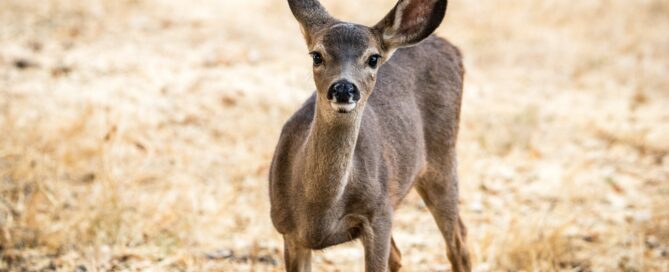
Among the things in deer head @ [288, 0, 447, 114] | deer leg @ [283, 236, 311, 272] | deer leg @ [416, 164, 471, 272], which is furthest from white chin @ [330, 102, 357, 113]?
deer leg @ [416, 164, 471, 272]

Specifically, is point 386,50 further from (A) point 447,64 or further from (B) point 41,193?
(B) point 41,193

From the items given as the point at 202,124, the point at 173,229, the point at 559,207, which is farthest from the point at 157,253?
the point at 559,207

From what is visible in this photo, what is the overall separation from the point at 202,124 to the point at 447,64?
3.35 m

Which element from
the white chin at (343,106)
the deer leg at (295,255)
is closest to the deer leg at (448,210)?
the deer leg at (295,255)

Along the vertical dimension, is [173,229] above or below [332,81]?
below

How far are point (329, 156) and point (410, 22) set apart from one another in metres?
0.85

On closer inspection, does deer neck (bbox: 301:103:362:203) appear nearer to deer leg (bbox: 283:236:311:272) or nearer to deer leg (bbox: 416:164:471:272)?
deer leg (bbox: 283:236:311:272)

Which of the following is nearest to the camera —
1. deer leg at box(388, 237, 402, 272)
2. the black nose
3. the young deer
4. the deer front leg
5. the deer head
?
the black nose

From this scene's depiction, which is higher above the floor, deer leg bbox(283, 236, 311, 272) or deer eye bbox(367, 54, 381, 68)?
deer eye bbox(367, 54, 381, 68)

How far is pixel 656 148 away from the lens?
30.0ft

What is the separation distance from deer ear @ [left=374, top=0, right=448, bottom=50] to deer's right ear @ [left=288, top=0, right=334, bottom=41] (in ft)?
0.97

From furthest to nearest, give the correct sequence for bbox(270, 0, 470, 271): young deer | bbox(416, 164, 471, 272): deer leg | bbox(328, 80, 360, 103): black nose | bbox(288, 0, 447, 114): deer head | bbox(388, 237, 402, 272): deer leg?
bbox(416, 164, 471, 272): deer leg < bbox(388, 237, 402, 272): deer leg < bbox(270, 0, 470, 271): young deer < bbox(288, 0, 447, 114): deer head < bbox(328, 80, 360, 103): black nose

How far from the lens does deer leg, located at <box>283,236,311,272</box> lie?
4.55m

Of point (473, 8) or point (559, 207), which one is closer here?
point (559, 207)
